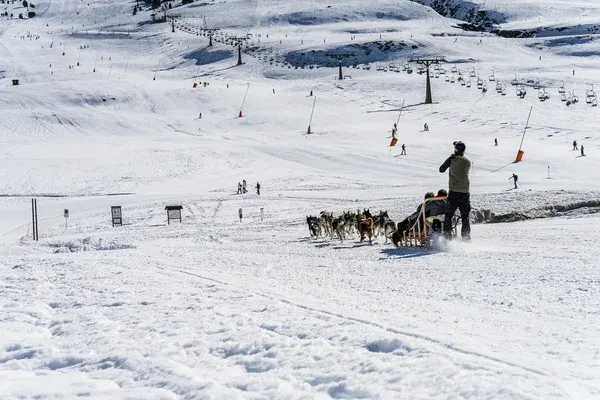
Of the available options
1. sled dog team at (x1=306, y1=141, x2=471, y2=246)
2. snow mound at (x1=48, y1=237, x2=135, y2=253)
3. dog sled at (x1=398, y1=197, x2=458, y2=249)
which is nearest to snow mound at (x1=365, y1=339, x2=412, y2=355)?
sled dog team at (x1=306, y1=141, x2=471, y2=246)

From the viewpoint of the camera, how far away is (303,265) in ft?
41.9

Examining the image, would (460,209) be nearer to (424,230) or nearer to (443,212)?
(424,230)

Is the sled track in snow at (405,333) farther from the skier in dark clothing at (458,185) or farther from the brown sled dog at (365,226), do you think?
the brown sled dog at (365,226)

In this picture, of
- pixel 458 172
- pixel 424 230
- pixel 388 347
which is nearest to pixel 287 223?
pixel 424 230

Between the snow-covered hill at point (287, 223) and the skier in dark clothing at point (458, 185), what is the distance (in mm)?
475

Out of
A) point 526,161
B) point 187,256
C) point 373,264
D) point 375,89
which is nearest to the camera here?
point 373,264

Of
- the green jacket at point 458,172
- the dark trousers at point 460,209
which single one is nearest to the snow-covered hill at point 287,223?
the dark trousers at point 460,209

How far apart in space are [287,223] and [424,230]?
13033mm

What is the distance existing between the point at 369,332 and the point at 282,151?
47839 mm

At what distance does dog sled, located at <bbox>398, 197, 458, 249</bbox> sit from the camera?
14.4 metres

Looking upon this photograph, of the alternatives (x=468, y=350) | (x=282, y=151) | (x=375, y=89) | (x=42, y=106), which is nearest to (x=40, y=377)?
(x=468, y=350)

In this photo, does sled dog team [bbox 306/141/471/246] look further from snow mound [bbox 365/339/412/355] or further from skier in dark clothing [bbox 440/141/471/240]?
snow mound [bbox 365/339/412/355]

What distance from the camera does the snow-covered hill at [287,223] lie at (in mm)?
5508

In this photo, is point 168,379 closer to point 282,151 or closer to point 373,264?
point 373,264
